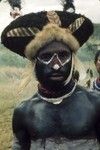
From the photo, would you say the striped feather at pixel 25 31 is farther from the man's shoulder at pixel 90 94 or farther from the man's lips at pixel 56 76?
the man's shoulder at pixel 90 94

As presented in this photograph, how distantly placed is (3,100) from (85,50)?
2.56 meters

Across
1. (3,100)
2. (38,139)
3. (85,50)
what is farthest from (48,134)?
(3,100)

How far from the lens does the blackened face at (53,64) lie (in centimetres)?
489

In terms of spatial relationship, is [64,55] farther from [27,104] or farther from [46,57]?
[27,104]

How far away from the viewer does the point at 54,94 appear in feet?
16.2

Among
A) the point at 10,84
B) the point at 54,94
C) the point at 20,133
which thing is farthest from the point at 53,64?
the point at 10,84

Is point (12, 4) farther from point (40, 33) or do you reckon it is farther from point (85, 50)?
point (85, 50)

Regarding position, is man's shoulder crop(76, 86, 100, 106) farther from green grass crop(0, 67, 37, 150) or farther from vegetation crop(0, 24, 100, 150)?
green grass crop(0, 67, 37, 150)

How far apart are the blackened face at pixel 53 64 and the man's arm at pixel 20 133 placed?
14.0 inches

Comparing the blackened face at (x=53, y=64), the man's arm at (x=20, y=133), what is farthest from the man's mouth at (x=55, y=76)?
the man's arm at (x=20, y=133)

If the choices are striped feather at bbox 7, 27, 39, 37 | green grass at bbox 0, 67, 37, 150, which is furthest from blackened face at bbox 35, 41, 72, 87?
green grass at bbox 0, 67, 37, 150

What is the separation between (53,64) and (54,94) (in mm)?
247

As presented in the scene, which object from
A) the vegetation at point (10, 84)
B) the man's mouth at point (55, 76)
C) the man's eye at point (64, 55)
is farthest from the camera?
the vegetation at point (10, 84)

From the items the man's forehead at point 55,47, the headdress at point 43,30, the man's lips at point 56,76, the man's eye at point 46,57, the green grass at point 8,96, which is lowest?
the green grass at point 8,96
